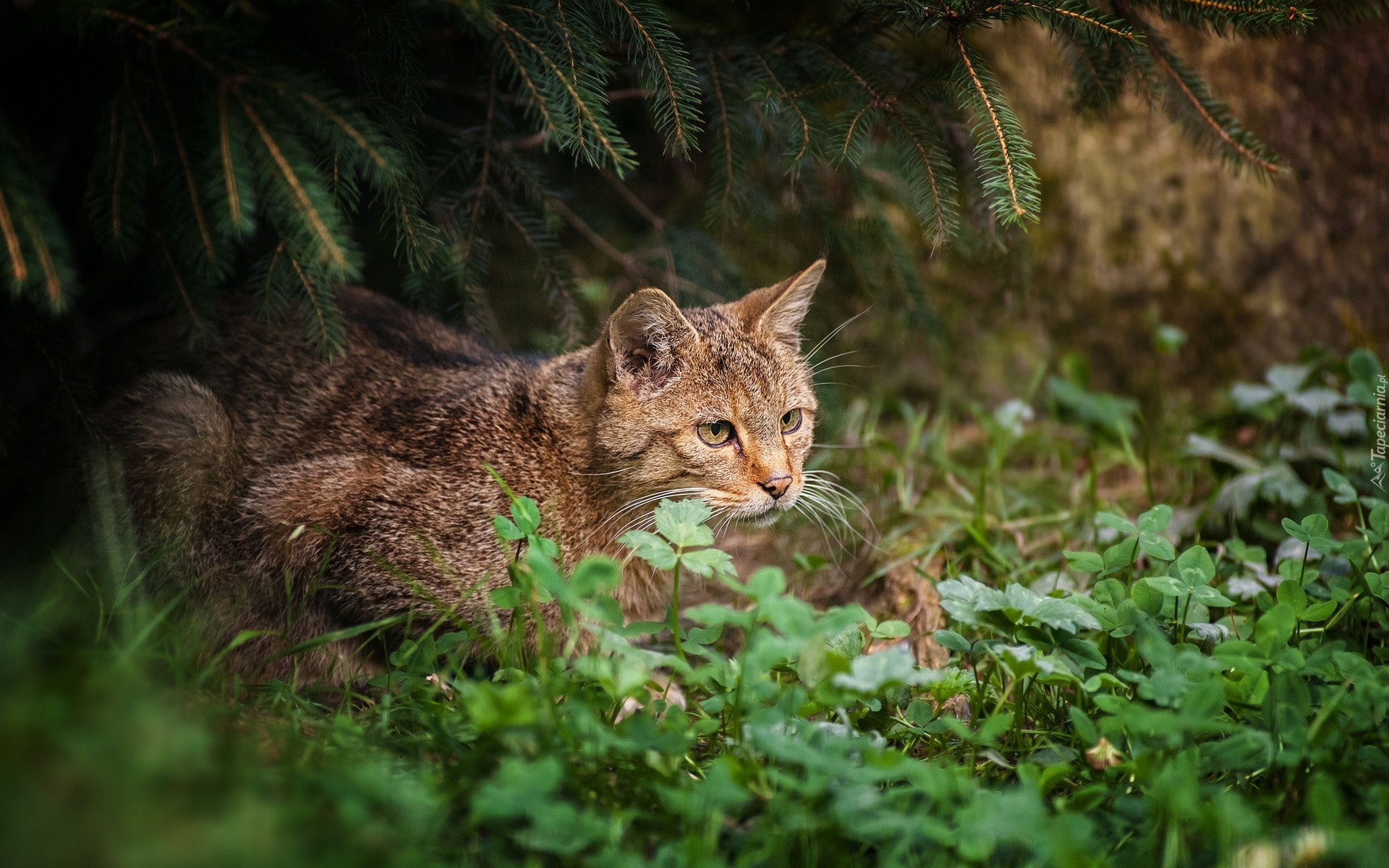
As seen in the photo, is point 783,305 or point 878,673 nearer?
point 878,673

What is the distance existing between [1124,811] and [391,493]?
2212mm

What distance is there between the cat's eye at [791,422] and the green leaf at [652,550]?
45.8 inches

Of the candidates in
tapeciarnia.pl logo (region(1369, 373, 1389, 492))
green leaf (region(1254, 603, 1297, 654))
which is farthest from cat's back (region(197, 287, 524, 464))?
tapeciarnia.pl logo (region(1369, 373, 1389, 492))

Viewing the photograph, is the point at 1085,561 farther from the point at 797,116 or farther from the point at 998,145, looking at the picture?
the point at 797,116

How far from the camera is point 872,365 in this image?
4652mm

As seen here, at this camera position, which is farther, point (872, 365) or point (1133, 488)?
point (872, 365)

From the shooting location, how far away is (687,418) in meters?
3.03

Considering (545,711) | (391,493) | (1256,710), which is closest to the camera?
(545,711)

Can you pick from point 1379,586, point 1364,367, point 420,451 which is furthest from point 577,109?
point 1364,367

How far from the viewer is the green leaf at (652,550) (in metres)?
2.18

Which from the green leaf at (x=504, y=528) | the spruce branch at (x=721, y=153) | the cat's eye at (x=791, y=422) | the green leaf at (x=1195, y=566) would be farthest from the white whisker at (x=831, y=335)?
the green leaf at (x=504, y=528)

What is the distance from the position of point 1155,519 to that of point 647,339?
1.65m

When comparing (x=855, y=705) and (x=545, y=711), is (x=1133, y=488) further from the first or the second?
(x=545, y=711)

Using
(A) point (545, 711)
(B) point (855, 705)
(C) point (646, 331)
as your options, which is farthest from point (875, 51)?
(A) point (545, 711)
